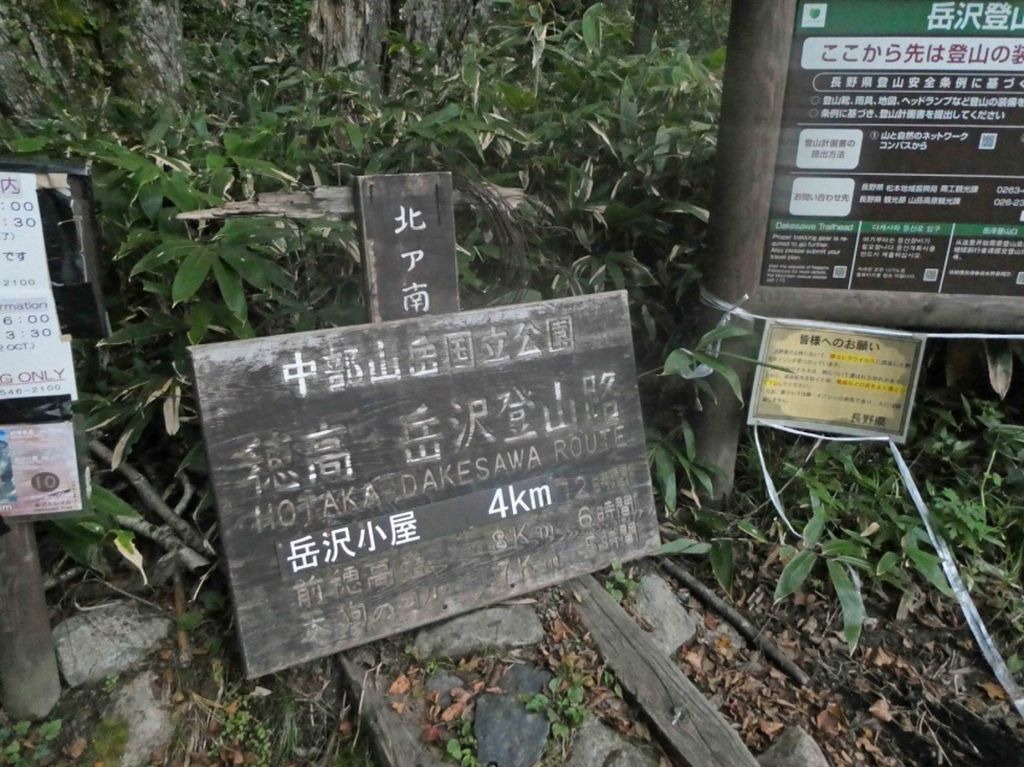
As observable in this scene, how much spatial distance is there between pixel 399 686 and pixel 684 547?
1142 millimetres

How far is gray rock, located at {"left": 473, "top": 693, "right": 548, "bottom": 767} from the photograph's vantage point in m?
2.12

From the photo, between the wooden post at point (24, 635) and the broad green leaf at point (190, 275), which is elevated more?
the broad green leaf at point (190, 275)

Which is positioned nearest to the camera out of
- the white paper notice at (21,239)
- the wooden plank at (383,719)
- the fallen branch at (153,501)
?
the white paper notice at (21,239)

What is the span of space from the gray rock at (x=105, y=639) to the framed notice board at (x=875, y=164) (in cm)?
219

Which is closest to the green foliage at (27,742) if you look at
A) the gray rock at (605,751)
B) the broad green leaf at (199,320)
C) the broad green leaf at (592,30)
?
the broad green leaf at (199,320)

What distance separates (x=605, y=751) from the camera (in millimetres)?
2195

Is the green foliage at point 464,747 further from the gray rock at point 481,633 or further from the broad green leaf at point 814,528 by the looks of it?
the broad green leaf at point 814,528

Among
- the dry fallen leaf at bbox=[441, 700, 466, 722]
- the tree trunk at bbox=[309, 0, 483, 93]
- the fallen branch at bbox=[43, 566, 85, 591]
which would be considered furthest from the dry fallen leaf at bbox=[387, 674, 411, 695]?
the tree trunk at bbox=[309, 0, 483, 93]

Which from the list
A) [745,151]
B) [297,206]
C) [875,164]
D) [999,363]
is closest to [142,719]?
[297,206]

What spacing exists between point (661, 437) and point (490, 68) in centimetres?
198

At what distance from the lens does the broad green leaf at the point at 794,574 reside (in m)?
2.60

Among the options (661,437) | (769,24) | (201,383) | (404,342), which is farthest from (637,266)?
(201,383)

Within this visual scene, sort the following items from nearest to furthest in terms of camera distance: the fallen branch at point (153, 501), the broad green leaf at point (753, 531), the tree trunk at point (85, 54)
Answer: the fallen branch at point (153, 501), the broad green leaf at point (753, 531), the tree trunk at point (85, 54)

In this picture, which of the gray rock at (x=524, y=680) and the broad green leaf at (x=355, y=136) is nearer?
the gray rock at (x=524, y=680)
